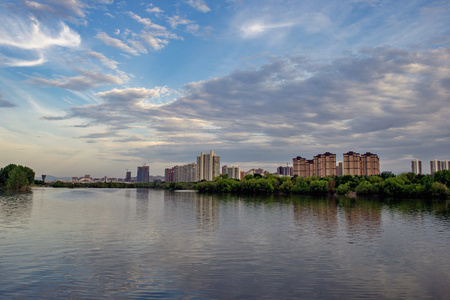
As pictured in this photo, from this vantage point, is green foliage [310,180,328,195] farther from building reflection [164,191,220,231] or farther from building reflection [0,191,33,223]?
building reflection [0,191,33,223]

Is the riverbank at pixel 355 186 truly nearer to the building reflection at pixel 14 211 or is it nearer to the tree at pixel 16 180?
the tree at pixel 16 180

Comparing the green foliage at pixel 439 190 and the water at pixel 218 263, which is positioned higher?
the green foliage at pixel 439 190

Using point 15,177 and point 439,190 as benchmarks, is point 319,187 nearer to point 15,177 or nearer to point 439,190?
point 439,190

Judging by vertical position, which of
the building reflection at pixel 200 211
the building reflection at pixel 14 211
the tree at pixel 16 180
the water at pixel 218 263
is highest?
the tree at pixel 16 180

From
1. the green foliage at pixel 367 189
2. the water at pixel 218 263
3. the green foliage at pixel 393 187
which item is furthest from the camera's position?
the green foliage at pixel 367 189

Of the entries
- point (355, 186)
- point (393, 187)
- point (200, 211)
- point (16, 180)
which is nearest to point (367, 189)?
point (393, 187)

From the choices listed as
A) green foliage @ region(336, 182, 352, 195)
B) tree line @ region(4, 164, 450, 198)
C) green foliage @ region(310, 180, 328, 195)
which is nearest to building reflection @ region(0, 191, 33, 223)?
tree line @ region(4, 164, 450, 198)

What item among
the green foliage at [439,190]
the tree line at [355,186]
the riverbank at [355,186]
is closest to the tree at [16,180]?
the tree line at [355,186]

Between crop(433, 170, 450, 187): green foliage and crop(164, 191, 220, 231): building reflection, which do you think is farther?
crop(433, 170, 450, 187): green foliage

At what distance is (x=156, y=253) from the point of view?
78.4ft

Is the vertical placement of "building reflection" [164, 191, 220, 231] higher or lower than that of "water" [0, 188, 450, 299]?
lower

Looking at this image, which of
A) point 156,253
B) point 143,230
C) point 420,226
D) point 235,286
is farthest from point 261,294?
point 420,226

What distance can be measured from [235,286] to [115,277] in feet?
22.4

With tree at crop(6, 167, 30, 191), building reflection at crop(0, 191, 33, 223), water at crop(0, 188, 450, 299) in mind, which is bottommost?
water at crop(0, 188, 450, 299)
